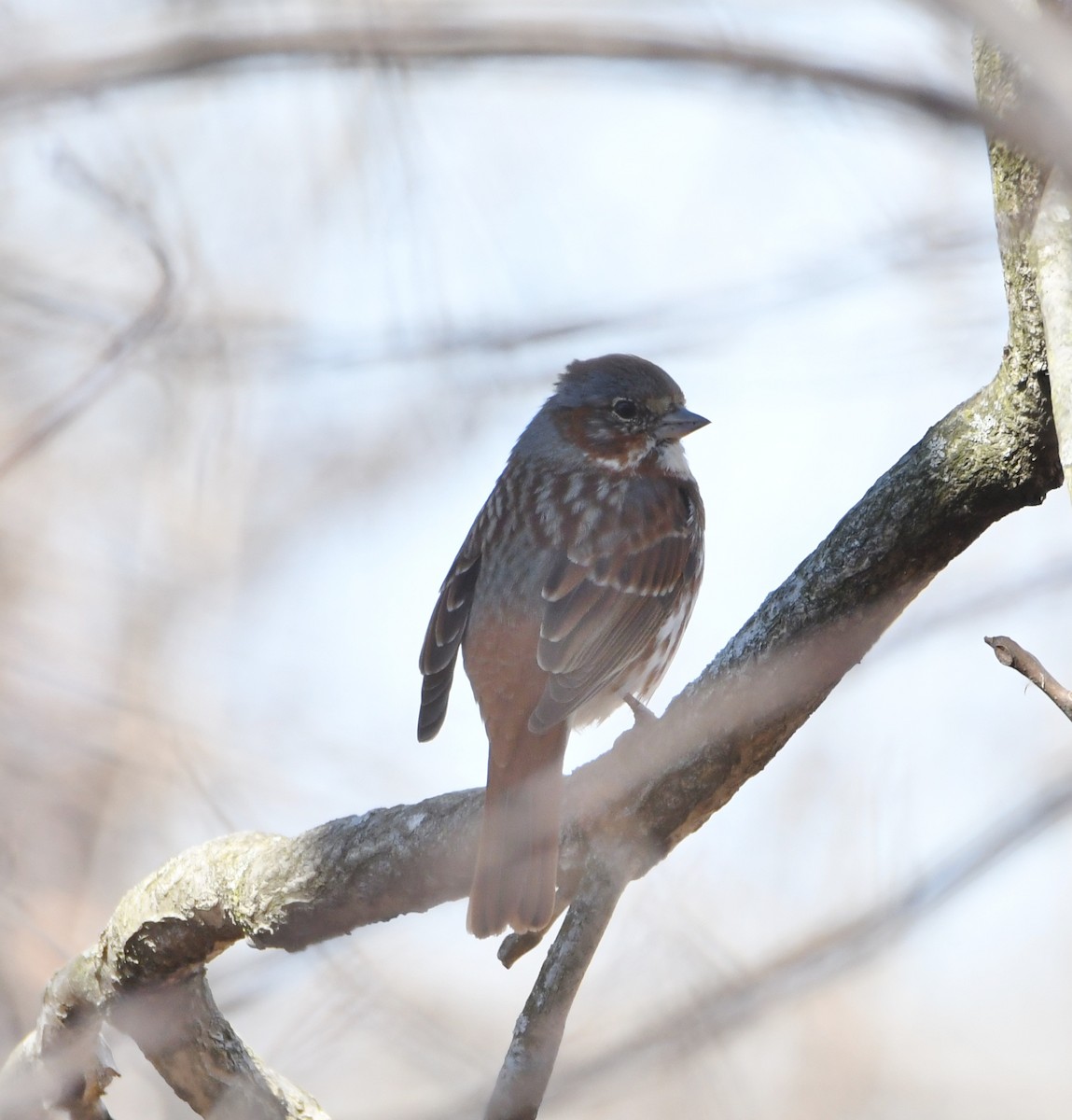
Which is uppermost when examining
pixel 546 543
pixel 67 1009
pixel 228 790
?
pixel 546 543

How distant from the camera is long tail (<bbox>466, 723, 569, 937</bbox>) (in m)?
3.39

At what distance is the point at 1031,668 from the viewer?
2.27 metres

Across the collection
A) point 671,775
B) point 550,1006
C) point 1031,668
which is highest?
point 671,775

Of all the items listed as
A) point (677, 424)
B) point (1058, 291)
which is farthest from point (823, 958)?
point (677, 424)

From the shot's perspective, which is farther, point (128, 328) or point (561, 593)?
point (561, 593)

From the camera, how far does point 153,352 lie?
16.5 ft

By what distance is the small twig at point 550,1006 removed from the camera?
8.95 ft

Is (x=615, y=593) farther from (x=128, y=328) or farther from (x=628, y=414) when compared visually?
(x=128, y=328)

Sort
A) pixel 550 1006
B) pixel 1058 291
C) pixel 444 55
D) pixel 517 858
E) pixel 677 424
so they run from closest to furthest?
pixel 444 55 < pixel 1058 291 < pixel 550 1006 < pixel 517 858 < pixel 677 424

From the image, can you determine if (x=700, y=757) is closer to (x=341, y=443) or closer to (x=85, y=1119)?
(x=85, y=1119)

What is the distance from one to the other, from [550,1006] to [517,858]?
60 centimetres

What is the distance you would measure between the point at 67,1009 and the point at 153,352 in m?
2.44

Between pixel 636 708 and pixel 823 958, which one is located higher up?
pixel 636 708

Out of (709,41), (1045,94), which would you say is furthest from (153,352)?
(1045,94)
